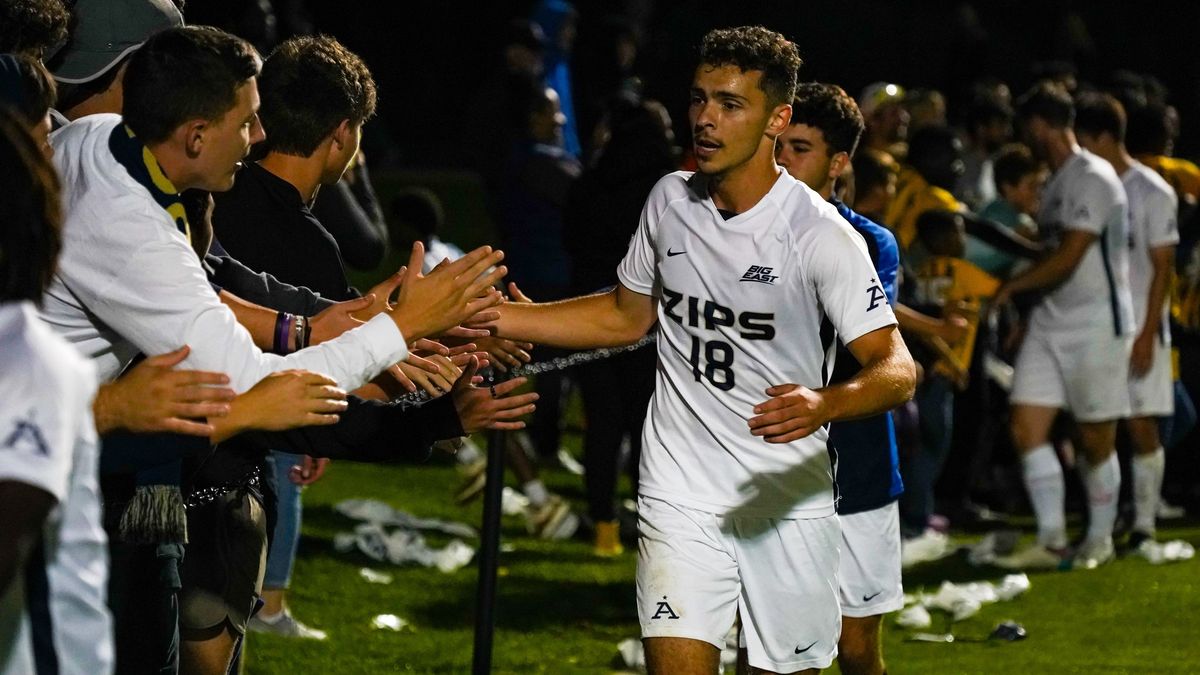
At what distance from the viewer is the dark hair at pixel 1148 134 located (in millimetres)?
10680

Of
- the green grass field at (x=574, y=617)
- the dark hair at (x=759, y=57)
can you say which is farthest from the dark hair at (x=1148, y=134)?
the dark hair at (x=759, y=57)

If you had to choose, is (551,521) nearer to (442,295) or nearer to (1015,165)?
(1015,165)

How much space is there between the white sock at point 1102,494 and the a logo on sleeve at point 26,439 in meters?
7.85

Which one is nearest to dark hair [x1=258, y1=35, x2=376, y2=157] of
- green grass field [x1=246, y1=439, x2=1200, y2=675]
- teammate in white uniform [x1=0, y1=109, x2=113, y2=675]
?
teammate in white uniform [x1=0, y1=109, x2=113, y2=675]

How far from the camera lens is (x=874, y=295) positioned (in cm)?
479

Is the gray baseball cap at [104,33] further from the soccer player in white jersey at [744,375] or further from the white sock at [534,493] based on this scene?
the white sock at [534,493]

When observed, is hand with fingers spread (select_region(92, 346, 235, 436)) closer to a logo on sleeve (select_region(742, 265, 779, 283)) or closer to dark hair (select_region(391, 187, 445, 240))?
a logo on sleeve (select_region(742, 265, 779, 283))

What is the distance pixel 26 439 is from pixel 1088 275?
774 cm

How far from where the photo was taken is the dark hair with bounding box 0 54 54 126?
3.92 meters

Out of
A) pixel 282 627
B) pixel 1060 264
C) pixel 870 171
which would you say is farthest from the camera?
pixel 1060 264

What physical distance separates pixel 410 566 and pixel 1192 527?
4924 millimetres

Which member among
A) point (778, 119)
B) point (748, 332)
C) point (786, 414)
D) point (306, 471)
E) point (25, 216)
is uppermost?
point (25, 216)

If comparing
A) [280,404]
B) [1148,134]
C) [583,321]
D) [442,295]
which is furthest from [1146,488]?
[280,404]

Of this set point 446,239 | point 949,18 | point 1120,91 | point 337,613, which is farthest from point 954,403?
point 949,18
